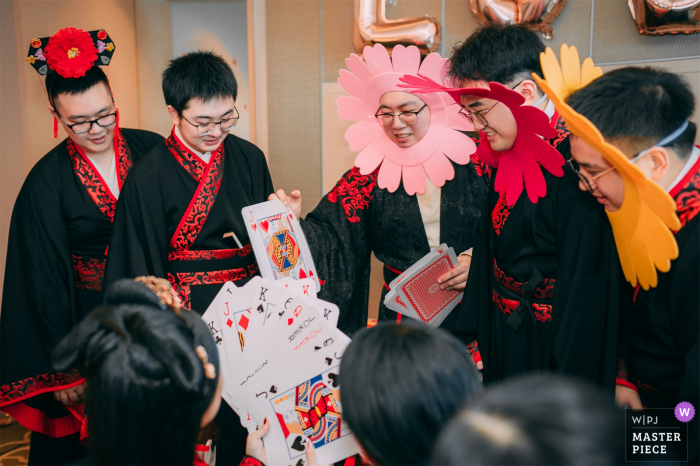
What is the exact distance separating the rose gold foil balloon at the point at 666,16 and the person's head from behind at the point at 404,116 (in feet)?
3.90

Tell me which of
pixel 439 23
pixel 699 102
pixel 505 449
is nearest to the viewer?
pixel 505 449

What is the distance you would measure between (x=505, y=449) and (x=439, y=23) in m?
2.69

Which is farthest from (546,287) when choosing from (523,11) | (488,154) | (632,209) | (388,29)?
(388,29)

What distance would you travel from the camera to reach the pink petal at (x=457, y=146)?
2.04 metres

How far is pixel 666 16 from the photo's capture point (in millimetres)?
2295

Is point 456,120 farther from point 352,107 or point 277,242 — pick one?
point 277,242

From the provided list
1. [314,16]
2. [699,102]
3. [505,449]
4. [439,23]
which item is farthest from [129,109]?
[505,449]

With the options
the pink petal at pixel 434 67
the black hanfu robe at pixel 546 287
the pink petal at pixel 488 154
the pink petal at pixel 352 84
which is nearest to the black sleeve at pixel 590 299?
the black hanfu robe at pixel 546 287

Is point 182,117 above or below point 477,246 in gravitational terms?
above

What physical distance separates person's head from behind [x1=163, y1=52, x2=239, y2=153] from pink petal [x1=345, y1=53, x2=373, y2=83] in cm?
47

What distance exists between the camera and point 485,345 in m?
1.72

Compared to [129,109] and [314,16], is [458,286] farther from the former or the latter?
[129,109]

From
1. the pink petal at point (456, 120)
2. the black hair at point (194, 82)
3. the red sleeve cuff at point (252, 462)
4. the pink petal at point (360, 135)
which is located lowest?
the red sleeve cuff at point (252, 462)

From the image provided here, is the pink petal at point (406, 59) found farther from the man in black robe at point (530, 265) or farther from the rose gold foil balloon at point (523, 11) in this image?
the rose gold foil balloon at point (523, 11)
